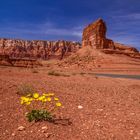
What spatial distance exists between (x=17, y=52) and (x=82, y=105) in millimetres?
178613

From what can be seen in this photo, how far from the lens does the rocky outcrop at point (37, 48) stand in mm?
181375

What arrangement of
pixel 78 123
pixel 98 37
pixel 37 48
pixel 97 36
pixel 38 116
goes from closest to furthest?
pixel 38 116
pixel 78 123
pixel 98 37
pixel 97 36
pixel 37 48

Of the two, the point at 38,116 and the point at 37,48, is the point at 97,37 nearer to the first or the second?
the point at 38,116

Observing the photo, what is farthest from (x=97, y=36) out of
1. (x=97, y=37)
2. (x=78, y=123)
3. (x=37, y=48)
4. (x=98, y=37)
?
(x=37, y=48)

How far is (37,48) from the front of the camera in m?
194

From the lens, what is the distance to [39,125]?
5336 mm

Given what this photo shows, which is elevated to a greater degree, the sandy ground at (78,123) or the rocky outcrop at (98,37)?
the rocky outcrop at (98,37)

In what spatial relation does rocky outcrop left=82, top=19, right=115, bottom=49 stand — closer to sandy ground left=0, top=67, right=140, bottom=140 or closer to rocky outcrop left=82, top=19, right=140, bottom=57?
rocky outcrop left=82, top=19, right=140, bottom=57

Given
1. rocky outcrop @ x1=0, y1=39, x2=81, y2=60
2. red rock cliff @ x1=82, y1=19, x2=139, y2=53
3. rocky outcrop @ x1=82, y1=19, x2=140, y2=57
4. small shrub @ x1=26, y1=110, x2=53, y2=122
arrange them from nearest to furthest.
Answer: small shrub @ x1=26, y1=110, x2=53, y2=122, rocky outcrop @ x1=82, y1=19, x2=140, y2=57, red rock cliff @ x1=82, y1=19, x2=139, y2=53, rocky outcrop @ x1=0, y1=39, x2=81, y2=60

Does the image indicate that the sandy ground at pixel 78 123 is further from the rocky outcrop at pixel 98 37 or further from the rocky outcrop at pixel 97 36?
the rocky outcrop at pixel 97 36

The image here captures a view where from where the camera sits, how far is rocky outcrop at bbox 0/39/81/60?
18138 cm

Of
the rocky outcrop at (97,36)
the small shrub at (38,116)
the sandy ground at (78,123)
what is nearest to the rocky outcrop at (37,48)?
the rocky outcrop at (97,36)

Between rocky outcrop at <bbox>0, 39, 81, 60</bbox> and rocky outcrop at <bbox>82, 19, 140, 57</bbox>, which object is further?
rocky outcrop at <bbox>0, 39, 81, 60</bbox>

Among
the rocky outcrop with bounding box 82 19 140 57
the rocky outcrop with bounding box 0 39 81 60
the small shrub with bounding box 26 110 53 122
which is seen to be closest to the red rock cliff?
the rocky outcrop with bounding box 82 19 140 57
